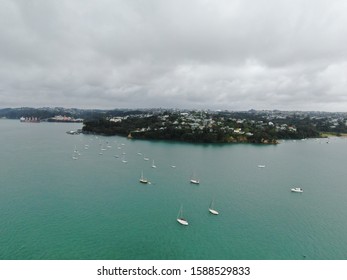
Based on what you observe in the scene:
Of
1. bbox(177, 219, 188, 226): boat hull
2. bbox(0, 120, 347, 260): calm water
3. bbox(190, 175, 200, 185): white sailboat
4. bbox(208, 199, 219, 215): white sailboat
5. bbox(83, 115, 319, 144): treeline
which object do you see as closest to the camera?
bbox(0, 120, 347, 260): calm water

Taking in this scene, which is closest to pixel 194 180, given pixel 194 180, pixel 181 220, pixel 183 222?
pixel 194 180

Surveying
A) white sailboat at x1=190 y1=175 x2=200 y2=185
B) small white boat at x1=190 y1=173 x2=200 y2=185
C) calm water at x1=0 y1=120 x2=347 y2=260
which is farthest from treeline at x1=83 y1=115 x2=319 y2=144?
white sailboat at x1=190 y1=175 x2=200 y2=185

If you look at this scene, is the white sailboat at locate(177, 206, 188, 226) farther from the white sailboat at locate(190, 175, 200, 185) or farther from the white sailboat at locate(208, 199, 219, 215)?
the white sailboat at locate(190, 175, 200, 185)

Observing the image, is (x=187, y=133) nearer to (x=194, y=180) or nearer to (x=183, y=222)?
(x=194, y=180)

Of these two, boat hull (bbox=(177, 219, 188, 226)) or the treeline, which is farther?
the treeline

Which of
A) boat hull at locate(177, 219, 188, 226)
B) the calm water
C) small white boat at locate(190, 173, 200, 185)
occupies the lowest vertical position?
the calm water

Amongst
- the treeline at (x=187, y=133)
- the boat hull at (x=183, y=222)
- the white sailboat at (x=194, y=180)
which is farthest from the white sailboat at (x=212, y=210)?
the treeline at (x=187, y=133)
